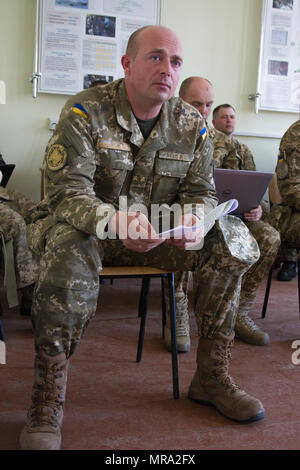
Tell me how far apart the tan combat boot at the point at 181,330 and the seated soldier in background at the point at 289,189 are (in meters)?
0.65

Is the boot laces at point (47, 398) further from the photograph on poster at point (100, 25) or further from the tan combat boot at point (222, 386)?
the photograph on poster at point (100, 25)

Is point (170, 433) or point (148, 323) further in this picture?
point (148, 323)

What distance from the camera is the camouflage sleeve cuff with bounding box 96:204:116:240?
1.14m

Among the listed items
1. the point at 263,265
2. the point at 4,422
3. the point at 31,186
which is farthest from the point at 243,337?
the point at 31,186

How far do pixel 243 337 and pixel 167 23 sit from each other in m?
2.70

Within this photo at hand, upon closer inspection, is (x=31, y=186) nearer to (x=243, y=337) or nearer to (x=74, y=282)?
(x=243, y=337)

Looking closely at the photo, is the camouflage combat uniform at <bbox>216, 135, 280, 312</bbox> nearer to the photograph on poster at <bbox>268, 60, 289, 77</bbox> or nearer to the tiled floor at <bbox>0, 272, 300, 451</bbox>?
the tiled floor at <bbox>0, 272, 300, 451</bbox>

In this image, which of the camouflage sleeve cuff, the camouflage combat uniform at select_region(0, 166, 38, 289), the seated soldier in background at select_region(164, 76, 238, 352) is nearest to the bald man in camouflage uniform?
the camouflage sleeve cuff

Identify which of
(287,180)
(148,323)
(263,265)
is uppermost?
(287,180)

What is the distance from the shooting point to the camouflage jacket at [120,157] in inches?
52.3

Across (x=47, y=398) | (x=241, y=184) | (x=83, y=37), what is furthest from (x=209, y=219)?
(x=83, y=37)

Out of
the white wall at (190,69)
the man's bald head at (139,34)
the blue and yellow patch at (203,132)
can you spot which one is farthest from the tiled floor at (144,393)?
the white wall at (190,69)

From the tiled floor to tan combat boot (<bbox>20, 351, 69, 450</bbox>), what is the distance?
6 centimetres

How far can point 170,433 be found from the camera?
1296 millimetres
